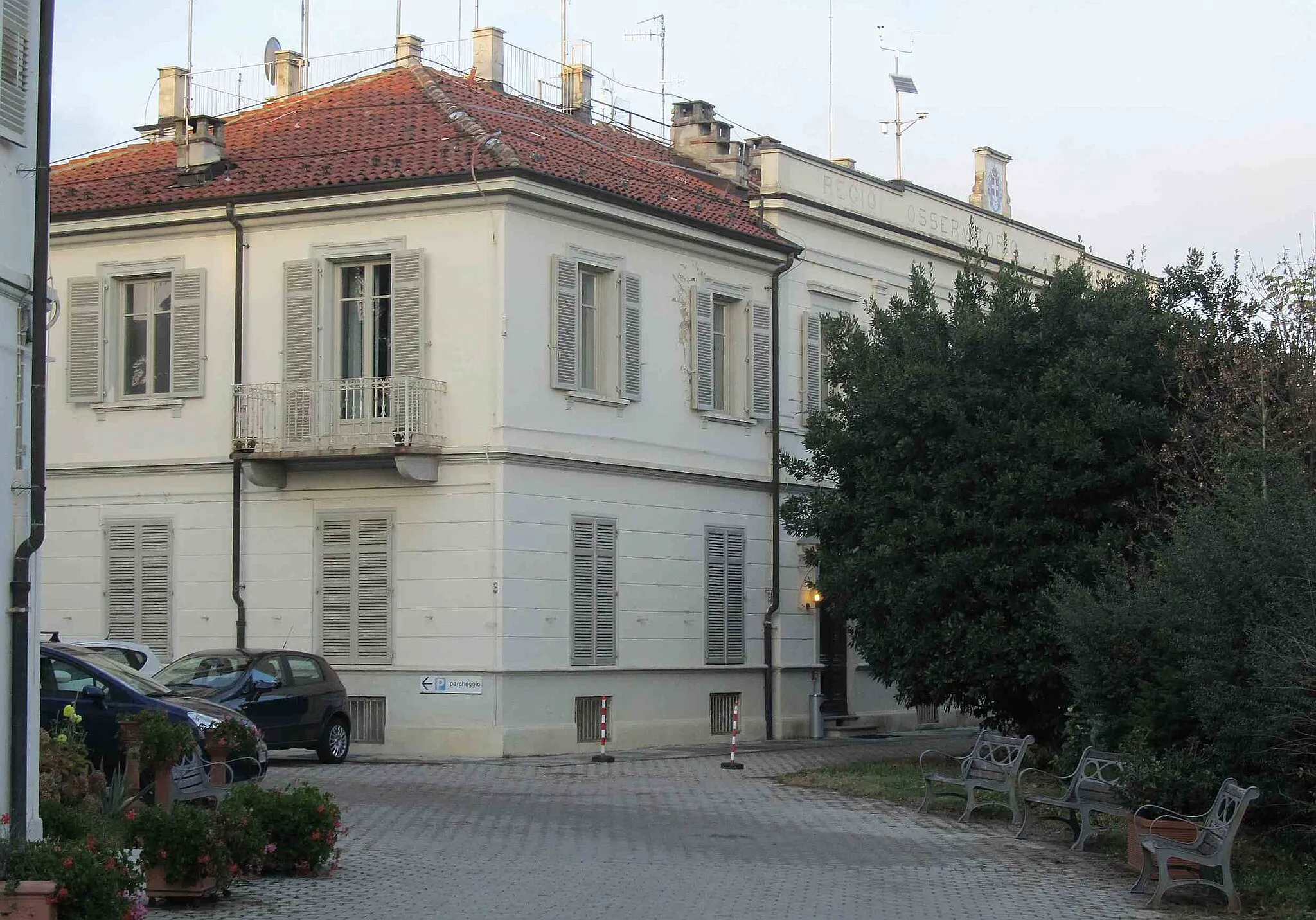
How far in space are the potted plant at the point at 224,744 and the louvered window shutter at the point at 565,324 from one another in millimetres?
12300

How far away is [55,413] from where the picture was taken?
2917cm

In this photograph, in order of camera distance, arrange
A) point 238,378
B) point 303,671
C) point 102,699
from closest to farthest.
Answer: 1. point 102,699
2. point 303,671
3. point 238,378

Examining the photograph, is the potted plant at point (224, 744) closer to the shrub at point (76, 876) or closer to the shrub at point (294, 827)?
the shrub at point (294, 827)

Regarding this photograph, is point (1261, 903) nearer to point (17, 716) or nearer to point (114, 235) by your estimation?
point (17, 716)

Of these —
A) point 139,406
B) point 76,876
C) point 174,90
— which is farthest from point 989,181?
point 76,876

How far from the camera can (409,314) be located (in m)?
26.9

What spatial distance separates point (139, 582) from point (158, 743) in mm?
15909

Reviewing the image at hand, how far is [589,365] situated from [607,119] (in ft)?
30.4

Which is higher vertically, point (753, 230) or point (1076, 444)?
point (753, 230)

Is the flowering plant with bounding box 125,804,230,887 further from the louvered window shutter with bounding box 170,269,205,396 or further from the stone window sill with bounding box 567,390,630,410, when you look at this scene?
the louvered window shutter with bounding box 170,269,205,396

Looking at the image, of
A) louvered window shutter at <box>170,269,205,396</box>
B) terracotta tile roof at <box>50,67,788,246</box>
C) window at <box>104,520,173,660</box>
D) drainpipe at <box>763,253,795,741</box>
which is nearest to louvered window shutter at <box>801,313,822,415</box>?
drainpipe at <box>763,253,795,741</box>

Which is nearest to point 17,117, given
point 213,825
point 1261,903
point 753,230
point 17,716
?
point 17,716

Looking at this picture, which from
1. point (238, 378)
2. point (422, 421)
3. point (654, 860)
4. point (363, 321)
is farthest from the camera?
point (238, 378)

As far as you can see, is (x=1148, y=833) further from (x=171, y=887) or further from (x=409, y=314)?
(x=409, y=314)
